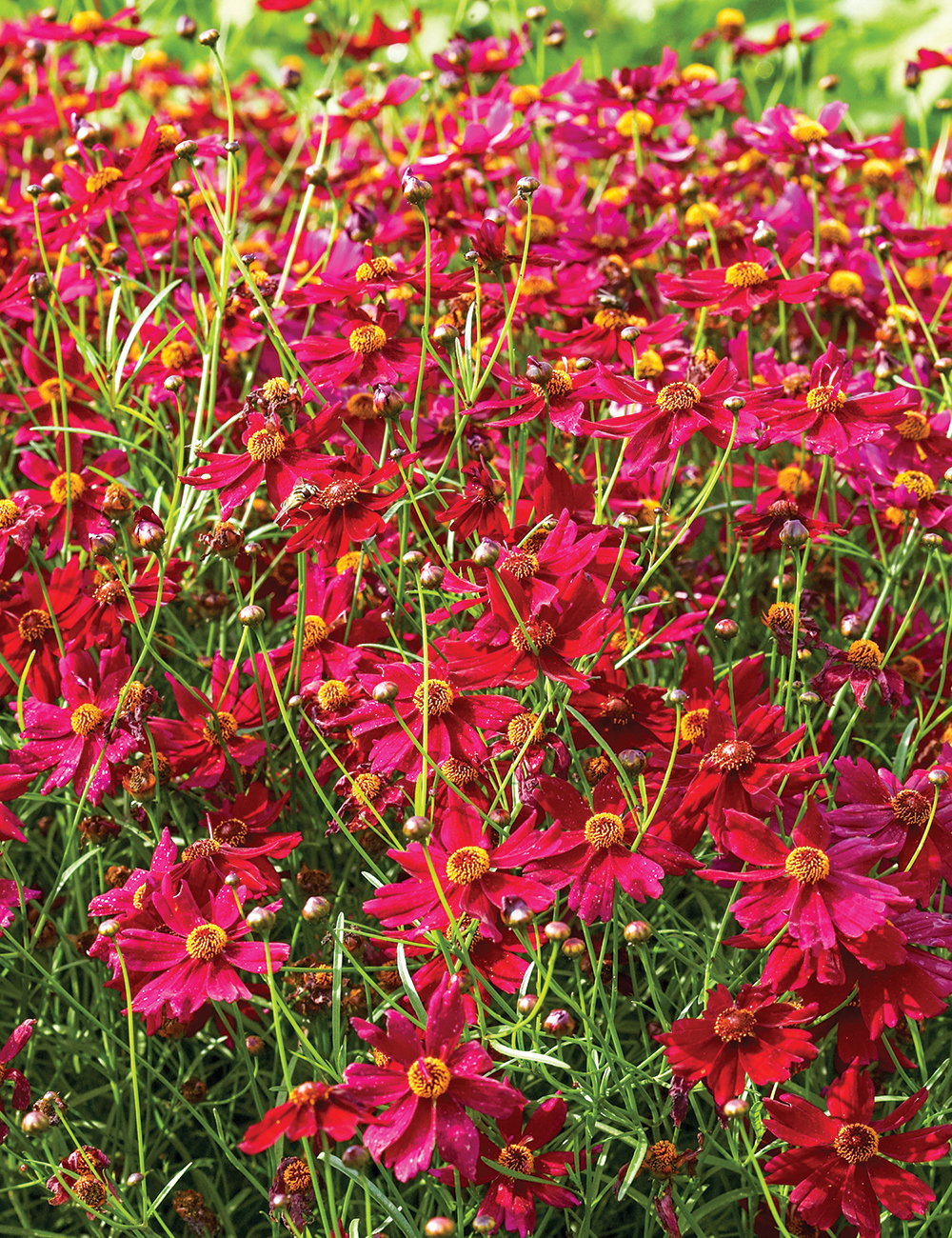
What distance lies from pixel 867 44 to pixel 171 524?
2.95 meters

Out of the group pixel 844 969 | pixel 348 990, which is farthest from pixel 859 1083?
pixel 348 990

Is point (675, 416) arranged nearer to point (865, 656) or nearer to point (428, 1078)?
point (865, 656)

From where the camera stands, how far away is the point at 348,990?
1.00m

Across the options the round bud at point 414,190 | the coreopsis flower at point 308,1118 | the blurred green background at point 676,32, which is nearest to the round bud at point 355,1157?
the coreopsis flower at point 308,1118

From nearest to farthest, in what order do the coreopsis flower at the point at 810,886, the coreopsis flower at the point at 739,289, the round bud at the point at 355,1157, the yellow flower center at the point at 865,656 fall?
1. the round bud at the point at 355,1157
2. the coreopsis flower at the point at 810,886
3. the yellow flower center at the point at 865,656
4. the coreopsis flower at the point at 739,289

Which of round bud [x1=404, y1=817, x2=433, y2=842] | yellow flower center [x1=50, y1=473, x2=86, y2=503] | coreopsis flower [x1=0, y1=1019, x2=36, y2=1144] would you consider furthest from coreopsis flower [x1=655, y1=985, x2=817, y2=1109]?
yellow flower center [x1=50, y1=473, x2=86, y2=503]

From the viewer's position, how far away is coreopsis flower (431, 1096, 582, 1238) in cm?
79

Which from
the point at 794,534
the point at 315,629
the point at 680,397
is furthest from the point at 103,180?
the point at 794,534

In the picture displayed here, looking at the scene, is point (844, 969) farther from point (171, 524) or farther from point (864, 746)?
point (171, 524)

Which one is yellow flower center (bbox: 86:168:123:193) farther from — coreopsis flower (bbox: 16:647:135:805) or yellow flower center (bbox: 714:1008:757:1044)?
yellow flower center (bbox: 714:1008:757:1044)

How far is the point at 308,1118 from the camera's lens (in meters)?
0.68

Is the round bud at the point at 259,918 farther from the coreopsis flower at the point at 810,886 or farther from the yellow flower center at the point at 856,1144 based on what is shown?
the yellow flower center at the point at 856,1144

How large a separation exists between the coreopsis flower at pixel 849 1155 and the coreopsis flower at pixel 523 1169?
0.14 m

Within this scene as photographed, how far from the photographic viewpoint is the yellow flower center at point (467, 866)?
81 cm
